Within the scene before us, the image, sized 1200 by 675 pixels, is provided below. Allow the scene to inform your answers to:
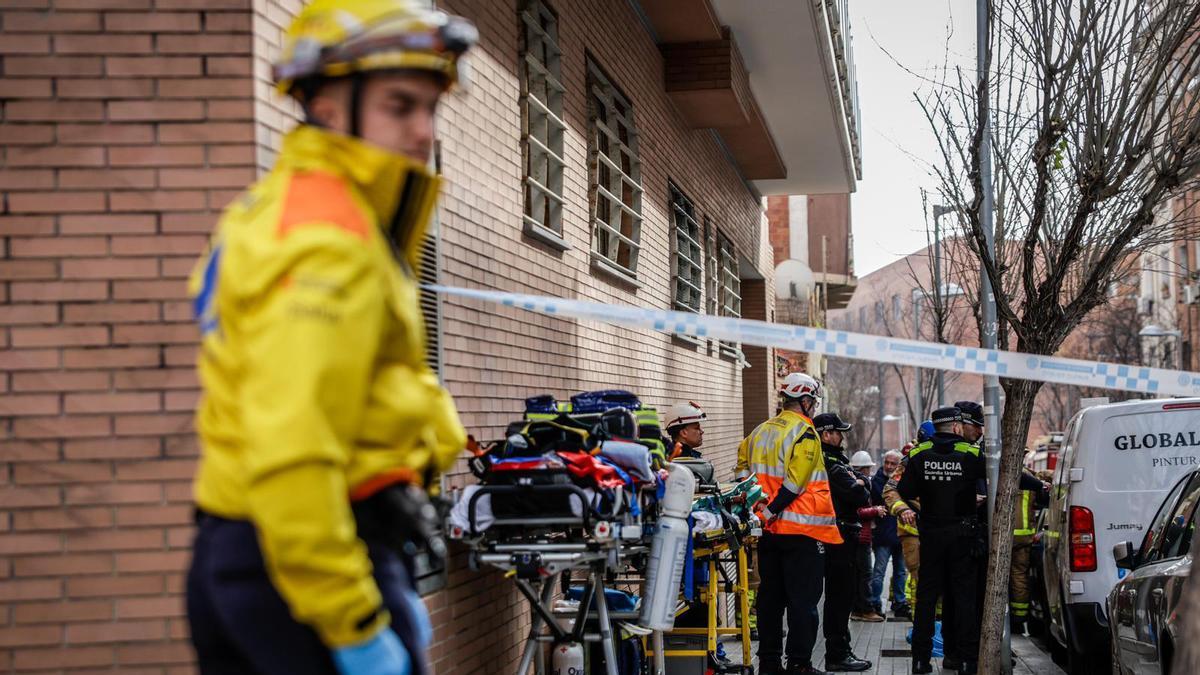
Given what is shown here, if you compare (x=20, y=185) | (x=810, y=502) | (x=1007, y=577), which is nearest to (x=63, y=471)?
(x=20, y=185)

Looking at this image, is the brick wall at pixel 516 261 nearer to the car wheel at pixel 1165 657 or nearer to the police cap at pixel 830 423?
the police cap at pixel 830 423

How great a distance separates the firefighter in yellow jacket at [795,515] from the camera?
33.3ft

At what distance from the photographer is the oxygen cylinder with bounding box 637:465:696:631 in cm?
751

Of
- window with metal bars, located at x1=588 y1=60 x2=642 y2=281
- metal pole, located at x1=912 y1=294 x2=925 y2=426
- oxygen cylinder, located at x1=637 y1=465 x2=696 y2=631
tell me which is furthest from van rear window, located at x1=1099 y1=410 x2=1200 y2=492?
metal pole, located at x1=912 y1=294 x2=925 y2=426

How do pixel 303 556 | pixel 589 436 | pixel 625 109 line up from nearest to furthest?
pixel 303 556
pixel 589 436
pixel 625 109

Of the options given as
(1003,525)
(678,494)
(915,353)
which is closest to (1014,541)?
(1003,525)

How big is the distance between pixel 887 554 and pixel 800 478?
7.35 metres

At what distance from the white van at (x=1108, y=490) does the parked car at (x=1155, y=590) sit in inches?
62.5

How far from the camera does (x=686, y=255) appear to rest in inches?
669

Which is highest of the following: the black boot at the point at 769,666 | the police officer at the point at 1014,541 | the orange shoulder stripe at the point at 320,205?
the orange shoulder stripe at the point at 320,205

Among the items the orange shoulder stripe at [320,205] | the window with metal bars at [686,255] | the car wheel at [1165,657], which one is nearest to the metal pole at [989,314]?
the car wheel at [1165,657]

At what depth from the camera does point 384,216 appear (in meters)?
2.89

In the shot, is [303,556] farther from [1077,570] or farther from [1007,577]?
[1077,570]

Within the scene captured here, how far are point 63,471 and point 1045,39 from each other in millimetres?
7220
